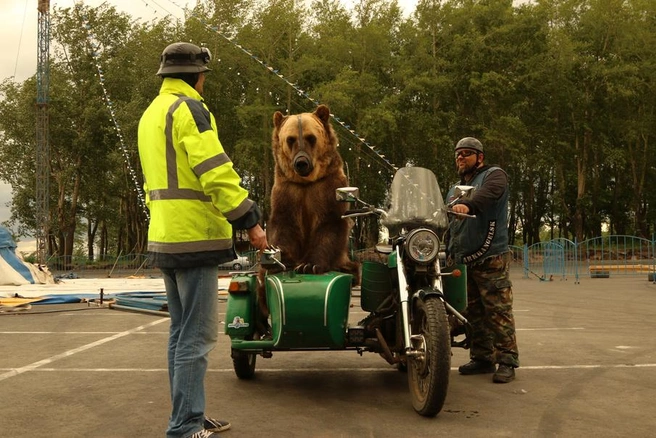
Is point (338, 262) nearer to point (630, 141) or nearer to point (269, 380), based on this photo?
point (269, 380)

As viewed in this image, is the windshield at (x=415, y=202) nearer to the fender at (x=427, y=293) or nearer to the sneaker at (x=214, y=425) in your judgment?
the fender at (x=427, y=293)

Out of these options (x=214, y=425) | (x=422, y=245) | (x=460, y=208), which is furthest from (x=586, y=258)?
(x=214, y=425)

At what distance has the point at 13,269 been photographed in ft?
49.4

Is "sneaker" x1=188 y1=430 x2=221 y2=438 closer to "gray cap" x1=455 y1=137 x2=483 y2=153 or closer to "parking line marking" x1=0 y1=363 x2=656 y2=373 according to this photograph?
"parking line marking" x1=0 y1=363 x2=656 y2=373

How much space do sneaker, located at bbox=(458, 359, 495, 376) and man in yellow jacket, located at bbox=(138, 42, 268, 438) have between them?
8.44ft

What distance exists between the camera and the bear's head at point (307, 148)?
17.7ft

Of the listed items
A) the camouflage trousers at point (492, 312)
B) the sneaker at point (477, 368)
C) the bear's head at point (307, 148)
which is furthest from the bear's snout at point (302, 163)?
the sneaker at point (477, 368)

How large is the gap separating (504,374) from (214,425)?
7.52 feet

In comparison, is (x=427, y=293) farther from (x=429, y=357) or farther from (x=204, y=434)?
(x=204, y=434)

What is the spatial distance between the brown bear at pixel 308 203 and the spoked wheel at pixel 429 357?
112cm

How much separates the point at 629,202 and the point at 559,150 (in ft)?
28.5

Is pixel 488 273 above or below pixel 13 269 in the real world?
above

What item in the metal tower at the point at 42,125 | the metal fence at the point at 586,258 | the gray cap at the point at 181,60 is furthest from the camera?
the metal tower at the point at 42,125

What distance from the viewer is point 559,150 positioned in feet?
121
